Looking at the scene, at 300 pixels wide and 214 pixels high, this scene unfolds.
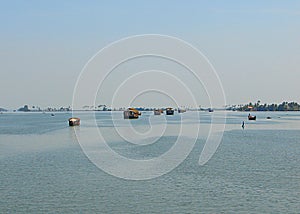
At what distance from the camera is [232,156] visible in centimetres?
5578

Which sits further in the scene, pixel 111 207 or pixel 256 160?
pixel 256 160

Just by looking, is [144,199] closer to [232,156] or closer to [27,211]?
[27,211]

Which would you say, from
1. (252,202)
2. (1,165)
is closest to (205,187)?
(252,202)

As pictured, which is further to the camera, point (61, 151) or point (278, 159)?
point (61, 151)

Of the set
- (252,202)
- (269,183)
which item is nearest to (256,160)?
(269,183)

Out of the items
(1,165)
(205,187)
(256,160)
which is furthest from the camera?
(256,160)

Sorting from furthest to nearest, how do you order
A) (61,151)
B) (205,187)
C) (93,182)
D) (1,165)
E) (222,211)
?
(61,151), (1,165), (93,182), (205,187), (222,211)

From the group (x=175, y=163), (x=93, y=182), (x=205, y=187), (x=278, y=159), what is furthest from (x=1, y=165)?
(x=278, y=159)

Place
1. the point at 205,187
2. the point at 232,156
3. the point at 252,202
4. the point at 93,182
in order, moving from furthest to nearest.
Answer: the point at 232,156 → the point at 93,182 → the point at 205,187 → the point at 252,202

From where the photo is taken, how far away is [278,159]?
52469mm

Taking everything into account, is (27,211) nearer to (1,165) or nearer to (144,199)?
(144,199)

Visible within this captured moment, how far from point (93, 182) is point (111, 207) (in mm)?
8894

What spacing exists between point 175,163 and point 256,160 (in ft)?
36.4

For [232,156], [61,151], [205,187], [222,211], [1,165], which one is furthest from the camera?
[61,151]
